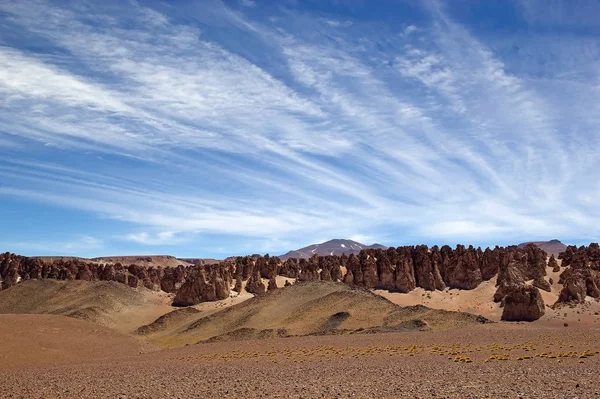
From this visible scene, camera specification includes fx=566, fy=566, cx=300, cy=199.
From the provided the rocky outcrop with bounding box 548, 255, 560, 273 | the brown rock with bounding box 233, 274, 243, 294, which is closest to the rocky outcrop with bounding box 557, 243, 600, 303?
the rocky outcrop with bounding box 548, 255, 560, 273

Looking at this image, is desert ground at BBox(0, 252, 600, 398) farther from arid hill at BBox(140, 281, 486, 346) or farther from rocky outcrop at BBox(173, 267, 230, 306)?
rocky outcrop at BBox(173, 267, 230, 306)

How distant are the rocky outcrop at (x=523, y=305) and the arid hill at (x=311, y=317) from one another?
6349mm

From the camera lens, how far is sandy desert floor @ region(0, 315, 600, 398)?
58.6 feet

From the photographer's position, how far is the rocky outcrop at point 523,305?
50844 mm

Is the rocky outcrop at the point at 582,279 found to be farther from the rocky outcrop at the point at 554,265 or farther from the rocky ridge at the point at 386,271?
the rocky outcrop at the point at 554,265

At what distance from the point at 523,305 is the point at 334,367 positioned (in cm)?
3250

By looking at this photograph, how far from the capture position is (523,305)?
169 ft

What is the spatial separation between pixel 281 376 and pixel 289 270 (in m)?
77.1

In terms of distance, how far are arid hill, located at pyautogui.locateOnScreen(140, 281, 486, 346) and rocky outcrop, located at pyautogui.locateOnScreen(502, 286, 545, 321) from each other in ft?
20.8

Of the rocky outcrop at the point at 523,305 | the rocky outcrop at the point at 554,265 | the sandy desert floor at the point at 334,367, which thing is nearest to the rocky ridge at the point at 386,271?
the rocky outcrop at the point at 554,265

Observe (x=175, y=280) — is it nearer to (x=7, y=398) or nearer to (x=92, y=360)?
(x=92, y=360)

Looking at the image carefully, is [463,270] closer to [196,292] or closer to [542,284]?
[542,284]

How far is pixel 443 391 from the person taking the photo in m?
16.7

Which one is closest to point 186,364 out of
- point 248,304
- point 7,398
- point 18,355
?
point 7,398
